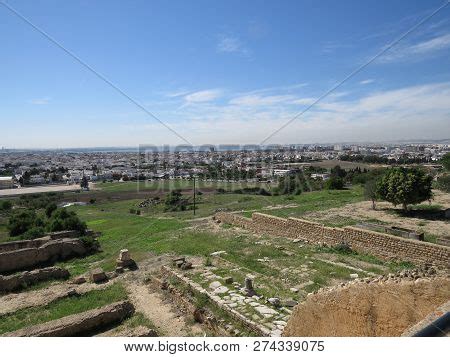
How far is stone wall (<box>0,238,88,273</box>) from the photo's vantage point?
14.5 metres

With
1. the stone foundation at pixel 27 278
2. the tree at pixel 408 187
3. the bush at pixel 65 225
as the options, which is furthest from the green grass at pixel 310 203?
the stone foundation at pixel 27 278

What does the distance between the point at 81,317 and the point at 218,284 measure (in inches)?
136

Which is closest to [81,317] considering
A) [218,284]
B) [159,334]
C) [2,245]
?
[159,334]

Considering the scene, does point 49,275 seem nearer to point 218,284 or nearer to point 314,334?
point 218,284

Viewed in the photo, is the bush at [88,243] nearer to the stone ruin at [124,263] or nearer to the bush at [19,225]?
the stone ruin at [124,263]

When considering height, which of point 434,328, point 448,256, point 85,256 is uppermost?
point 434,328

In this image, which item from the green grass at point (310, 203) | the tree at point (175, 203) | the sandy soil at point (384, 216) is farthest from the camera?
the tree at point (175, 203)

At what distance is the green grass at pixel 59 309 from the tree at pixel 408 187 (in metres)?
16.5

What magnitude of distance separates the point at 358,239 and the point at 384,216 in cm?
796

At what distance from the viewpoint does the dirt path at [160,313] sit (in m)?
7.56

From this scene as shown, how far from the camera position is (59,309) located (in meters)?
9.48

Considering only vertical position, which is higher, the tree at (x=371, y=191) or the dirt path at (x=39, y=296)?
the tree at (x=371, y=191)

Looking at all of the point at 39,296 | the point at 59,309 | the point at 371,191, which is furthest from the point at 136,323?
the point at 371,191

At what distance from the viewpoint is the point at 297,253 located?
12.4 m
